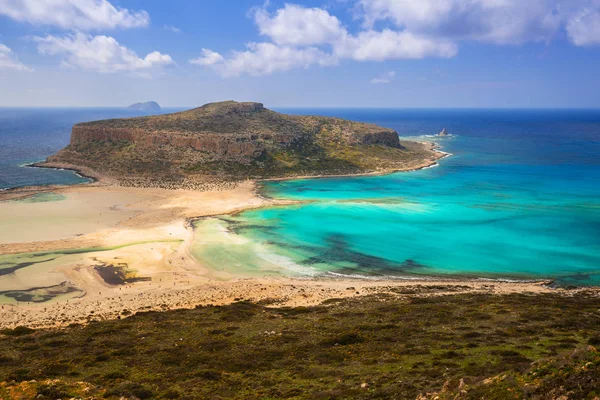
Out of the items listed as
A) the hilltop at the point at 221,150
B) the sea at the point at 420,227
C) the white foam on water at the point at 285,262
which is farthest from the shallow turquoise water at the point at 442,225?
the hilltop at the point at 221,150

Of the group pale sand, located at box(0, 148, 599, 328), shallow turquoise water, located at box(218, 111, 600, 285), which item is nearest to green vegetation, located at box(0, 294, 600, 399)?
pale sand, located at box(0, 148, 599, 328)

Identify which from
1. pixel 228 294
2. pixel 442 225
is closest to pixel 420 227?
pixel 442 225

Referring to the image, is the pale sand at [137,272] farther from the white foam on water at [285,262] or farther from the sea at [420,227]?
the sea at [420,227]

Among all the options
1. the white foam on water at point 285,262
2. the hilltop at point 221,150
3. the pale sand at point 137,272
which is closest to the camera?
the pale sand at point 137,272

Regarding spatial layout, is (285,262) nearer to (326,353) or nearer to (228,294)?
(228,294)

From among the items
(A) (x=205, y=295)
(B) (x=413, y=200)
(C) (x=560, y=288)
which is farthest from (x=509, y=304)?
(B) (x=413, y=200)
